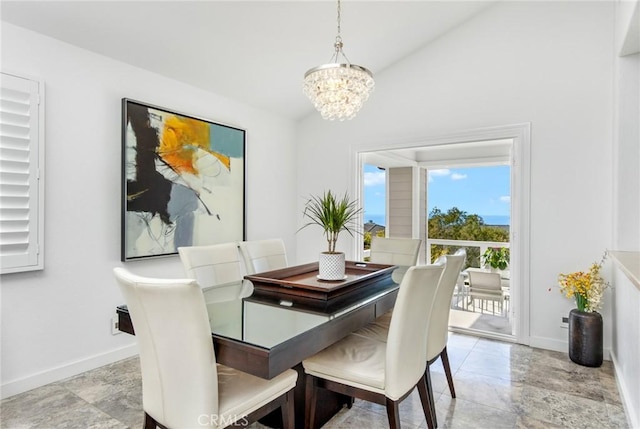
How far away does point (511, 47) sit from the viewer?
3.56 m

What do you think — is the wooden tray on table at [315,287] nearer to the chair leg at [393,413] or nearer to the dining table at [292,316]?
the dining table at [292,316]

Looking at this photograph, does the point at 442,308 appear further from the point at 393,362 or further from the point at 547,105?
the point at 547,105

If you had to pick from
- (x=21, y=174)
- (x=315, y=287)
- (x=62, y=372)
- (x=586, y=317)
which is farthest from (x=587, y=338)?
(x=21, y=174)

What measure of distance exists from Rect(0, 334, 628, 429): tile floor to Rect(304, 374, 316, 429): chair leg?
0.88 feet

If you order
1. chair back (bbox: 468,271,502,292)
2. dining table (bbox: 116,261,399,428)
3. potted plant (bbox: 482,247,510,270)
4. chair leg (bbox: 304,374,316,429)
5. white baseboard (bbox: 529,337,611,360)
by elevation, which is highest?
dining table (bbox: 116,261,399,428)

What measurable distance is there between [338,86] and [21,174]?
2191mm

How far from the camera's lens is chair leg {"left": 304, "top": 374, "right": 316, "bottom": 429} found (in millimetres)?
1952

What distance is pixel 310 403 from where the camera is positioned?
1964mm

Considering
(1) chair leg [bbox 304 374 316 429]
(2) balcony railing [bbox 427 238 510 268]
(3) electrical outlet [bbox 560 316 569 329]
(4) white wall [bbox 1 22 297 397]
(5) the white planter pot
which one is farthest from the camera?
(2) balcony railing [bbox 427 238 510 268]

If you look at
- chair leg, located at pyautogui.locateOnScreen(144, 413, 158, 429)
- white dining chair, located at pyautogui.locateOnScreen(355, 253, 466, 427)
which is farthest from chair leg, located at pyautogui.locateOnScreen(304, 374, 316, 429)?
chair leg, located at pyautogui.locateOnScreen(144, 413, 158, 429)

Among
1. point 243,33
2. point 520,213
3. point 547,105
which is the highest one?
point 243,33

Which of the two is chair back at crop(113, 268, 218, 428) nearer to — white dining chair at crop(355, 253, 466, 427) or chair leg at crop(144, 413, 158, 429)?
chair leg at crop(144, 413, 158, 429)

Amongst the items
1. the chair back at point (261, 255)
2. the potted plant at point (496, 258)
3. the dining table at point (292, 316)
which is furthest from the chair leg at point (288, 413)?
the potted plant at point (496, 258)

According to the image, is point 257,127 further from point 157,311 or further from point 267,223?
point 157,311
